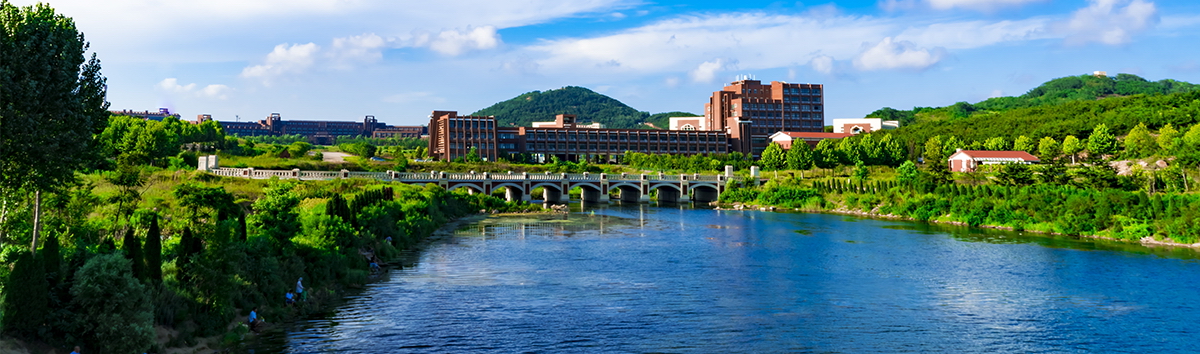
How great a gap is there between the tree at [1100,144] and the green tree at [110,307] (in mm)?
137674

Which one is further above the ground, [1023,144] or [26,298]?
[1023,144]

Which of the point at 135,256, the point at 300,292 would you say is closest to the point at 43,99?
the point at 135,256

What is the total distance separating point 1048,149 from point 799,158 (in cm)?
3778

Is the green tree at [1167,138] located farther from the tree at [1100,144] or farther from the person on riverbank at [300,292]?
the person on riverbank at [300,292]

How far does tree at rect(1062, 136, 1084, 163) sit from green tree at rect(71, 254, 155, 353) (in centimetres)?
14039

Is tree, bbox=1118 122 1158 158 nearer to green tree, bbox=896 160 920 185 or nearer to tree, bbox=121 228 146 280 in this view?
green tree, bbox=896 160 920 185

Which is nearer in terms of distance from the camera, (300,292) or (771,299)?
(300,292)

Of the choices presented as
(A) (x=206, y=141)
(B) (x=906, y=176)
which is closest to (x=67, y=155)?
(B) (x=906, y=176)

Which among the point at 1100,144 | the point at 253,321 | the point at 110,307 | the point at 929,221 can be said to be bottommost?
the point at 929,221

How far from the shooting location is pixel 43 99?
25.1 metres

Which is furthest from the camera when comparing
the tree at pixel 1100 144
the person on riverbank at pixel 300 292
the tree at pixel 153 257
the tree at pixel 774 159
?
the tree at pixel 774 159

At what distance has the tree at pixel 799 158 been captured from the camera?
14550 cm

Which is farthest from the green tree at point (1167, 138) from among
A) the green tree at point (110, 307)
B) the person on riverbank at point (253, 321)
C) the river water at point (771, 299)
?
A: the green tree at point (110, 307)

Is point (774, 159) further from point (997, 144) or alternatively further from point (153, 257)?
point (153, 257)
